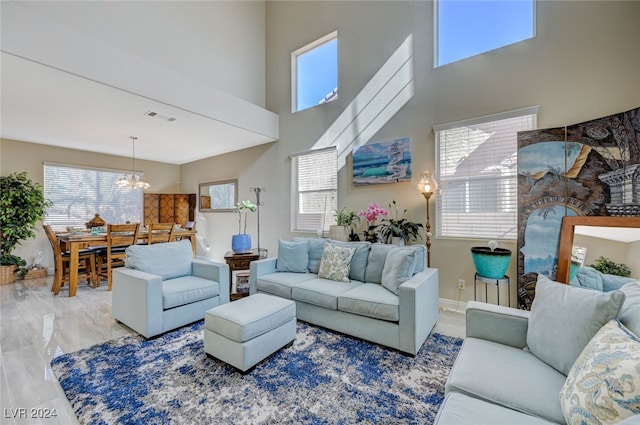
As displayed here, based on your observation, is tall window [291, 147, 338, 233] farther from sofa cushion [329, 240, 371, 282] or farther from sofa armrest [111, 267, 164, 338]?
sofa armrest [111, 267, 164, 338]

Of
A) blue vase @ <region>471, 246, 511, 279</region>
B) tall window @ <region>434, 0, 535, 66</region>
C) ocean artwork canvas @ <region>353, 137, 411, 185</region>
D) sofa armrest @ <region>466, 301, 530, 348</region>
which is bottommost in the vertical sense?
sofa armrest @ <region>466, 301, 530, 348</region>

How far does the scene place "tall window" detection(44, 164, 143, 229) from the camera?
5.38 metres

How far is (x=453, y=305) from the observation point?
3.29 m

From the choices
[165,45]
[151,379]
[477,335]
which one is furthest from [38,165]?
[477,335]

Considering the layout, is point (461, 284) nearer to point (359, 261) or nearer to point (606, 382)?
point (359, 261)

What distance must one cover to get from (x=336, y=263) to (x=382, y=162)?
65.1 inches

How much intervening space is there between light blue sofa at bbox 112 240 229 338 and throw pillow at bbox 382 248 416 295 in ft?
6.14

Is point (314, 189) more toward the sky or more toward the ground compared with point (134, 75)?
more toward the ground

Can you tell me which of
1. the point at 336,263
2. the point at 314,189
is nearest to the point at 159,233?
the point at 314,189

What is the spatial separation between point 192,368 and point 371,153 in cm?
327

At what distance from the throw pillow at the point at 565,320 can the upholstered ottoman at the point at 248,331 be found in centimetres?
169

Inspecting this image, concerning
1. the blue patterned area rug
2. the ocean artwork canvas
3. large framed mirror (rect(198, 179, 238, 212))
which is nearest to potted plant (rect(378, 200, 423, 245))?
the ocean artwork canvas

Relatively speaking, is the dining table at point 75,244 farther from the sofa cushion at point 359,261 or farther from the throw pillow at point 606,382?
the throw pillow at point 606,382

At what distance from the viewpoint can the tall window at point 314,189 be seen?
14.6 ft
